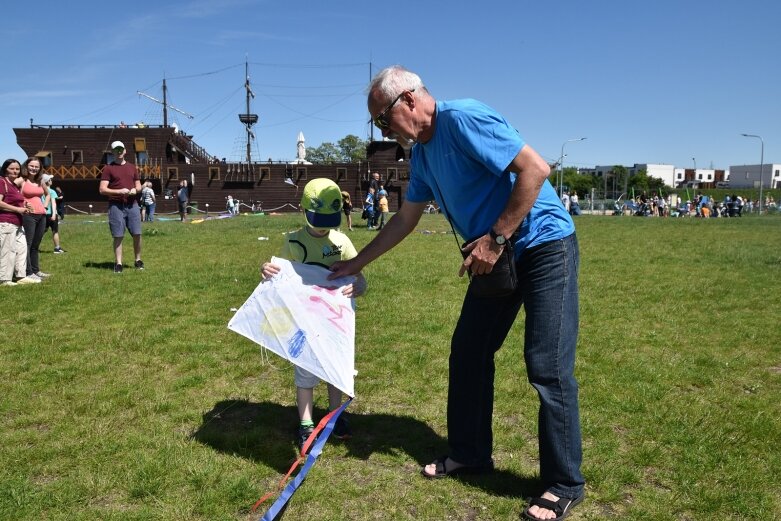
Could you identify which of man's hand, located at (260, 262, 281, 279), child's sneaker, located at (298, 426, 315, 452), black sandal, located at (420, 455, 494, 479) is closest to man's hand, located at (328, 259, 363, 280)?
man's hand, located at (260, 262, 281, 279)

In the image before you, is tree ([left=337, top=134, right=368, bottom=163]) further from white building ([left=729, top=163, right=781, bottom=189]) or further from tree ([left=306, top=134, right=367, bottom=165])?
white building ([left=729, top=163, right=781, bottom=189])

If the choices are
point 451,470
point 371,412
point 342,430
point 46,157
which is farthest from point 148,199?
point 46,157

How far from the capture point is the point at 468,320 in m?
3.36

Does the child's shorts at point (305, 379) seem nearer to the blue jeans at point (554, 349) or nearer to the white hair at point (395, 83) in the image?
the blue jeans at point (554, 349)

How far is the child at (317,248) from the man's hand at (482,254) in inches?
38.4

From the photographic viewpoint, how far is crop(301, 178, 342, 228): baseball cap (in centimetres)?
361

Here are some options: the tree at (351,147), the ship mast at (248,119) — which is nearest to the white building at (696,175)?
the tree at (351,147)

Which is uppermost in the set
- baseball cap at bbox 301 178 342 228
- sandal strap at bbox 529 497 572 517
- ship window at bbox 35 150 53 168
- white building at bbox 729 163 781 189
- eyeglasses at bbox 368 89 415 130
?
white building at bbox 729 163 781 189

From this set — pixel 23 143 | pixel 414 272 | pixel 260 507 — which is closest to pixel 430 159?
pixel 260 507

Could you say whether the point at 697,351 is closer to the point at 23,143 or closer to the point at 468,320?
the point at 468,320

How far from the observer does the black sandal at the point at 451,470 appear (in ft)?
11.2

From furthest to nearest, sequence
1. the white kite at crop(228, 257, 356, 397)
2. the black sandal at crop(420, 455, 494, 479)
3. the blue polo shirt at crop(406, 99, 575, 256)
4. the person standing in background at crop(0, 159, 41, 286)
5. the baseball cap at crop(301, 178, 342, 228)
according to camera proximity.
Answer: the person standing in background at crop(0, 159, 41, 286)
the baseball cap at crop(301, 178, 342, 228)
the black sandal at crop(420, 455, 494, 479)
the white kite at crop(228, 257, 356, 397)
the blue polo shirt at crop(406, 99, 575, 256)

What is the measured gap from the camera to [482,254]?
2.85 m

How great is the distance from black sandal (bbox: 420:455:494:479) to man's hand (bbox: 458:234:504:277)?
1257 millimetres
